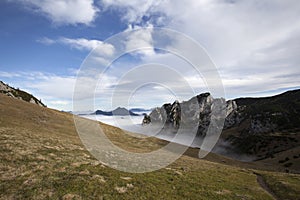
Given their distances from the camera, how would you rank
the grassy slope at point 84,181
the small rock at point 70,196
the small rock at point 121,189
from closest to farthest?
the small rock at point 70,196 → the grassy slope at point 84,181 → the small rock at point 121,189

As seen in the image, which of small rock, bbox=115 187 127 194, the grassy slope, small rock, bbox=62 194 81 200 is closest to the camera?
small rock, bbox=62 194 81 200

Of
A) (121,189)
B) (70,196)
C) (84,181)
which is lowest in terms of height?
(121,189)

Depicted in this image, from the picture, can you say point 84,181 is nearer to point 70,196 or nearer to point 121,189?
point 70,196

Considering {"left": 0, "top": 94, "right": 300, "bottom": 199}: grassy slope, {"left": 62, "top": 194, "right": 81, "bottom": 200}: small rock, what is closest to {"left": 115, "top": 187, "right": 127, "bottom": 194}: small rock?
{"left": 0, "top": 94, "right": 300, "bottom": 199}: grassy slope

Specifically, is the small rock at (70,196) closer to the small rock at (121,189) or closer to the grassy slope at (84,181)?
the grassy slope at (84,181)

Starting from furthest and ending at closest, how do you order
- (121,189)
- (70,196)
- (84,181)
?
(84,181)
(121,189)
(70,196)

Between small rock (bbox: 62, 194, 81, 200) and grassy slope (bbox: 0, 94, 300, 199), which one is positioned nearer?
small rock (bbox: 62, 194, 81, 200)

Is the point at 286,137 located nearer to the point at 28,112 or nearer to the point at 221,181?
the point at 221,181

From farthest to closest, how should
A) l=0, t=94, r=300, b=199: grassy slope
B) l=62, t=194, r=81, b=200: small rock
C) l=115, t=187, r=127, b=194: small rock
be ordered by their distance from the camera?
l=115, t=187, r=127, b=194: small rock
l=0, t=94, r=300, b=199: grassy slope
l=62, t=194, r=81, b=200: small rock

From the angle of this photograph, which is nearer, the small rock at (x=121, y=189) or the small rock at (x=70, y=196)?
the small rock at (x=70, y=196)

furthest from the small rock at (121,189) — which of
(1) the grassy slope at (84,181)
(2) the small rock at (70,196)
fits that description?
(2) the small rock at (70,196)

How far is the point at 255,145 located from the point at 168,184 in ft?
444

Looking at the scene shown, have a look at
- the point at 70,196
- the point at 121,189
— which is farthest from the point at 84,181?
the point at 121,189

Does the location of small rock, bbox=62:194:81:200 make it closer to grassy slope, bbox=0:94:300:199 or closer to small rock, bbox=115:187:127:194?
grassy slope, bbox=0:94:300:199
